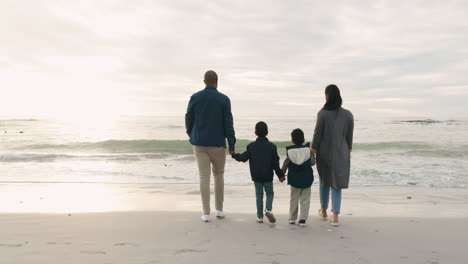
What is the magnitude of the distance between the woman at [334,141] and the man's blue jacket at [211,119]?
1.17 meters

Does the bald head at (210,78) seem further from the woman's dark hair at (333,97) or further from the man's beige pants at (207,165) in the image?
the woman's dark hair at (333,97)

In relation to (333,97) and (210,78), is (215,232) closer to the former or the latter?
(210,78)

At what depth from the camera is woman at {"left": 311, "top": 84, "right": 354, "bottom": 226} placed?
4.59 meters

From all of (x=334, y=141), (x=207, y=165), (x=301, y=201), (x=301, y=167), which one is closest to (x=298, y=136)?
(x=301, y=167)

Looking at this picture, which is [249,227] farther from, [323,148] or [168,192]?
[168,192]

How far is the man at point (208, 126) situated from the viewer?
459 cm

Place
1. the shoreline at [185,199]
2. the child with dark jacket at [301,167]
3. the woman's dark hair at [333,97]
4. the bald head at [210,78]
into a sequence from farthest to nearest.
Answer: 1. the shoreline at [185,199]
2. the bald head at [210,78]
3. the woman's dark hair at [333,97]
4. the child with dark jacket at [301,167]

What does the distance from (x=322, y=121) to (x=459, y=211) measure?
3230 millimetres

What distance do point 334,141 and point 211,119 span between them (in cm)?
163

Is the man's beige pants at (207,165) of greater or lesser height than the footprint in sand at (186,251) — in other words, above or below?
above

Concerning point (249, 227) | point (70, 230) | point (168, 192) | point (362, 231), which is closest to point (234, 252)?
point (249, 227)

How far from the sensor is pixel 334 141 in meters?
4.61

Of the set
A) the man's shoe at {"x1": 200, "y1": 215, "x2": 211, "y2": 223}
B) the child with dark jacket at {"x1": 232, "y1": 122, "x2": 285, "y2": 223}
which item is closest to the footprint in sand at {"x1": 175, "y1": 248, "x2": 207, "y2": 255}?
the man's shoe at {"x1": 200, "y1": 215, "x2": 211, "y2": 223}

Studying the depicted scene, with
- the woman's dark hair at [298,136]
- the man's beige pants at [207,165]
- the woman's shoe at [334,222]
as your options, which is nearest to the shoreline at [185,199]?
the woman's shoe at [334,222]
